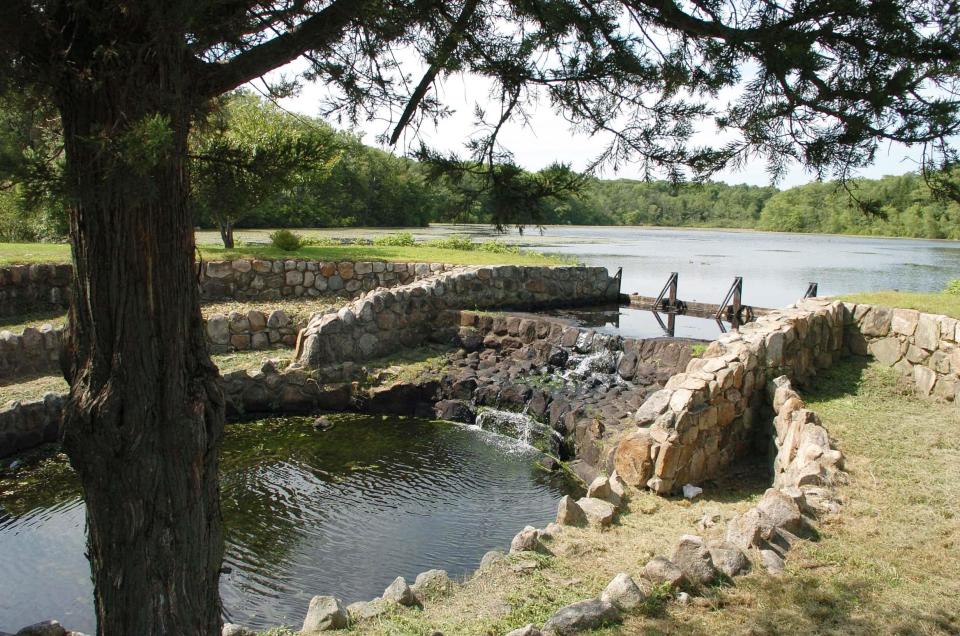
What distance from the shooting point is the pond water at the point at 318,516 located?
5.84 meters

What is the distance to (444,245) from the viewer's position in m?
20.2

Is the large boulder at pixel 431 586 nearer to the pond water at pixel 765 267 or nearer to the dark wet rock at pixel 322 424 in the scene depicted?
the dark wet rock at pixel 322 424

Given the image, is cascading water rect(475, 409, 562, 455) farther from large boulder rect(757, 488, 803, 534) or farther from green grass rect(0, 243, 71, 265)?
green grass rect(0, 243, 71, 265)

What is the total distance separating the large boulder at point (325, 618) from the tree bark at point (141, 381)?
4.55ft

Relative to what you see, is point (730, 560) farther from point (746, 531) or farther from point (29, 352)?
point (29, 352)

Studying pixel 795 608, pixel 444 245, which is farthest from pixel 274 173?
pixel 444 245

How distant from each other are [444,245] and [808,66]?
56.5ft

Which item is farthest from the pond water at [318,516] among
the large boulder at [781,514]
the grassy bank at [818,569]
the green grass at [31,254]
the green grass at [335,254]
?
the green grass at [335,254]

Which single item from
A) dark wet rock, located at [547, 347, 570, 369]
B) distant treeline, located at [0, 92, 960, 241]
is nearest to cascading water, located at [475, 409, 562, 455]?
dark wet rock, located at [547, 347, 570, 369]

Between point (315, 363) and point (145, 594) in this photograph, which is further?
point (315, 363)

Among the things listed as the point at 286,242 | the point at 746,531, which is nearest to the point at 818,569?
the point at 746,531

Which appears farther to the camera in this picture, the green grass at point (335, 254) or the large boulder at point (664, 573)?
the green grass at point (335, 254)

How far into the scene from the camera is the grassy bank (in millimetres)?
3879

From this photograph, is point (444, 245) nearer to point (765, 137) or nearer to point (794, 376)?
point (794, 376)
